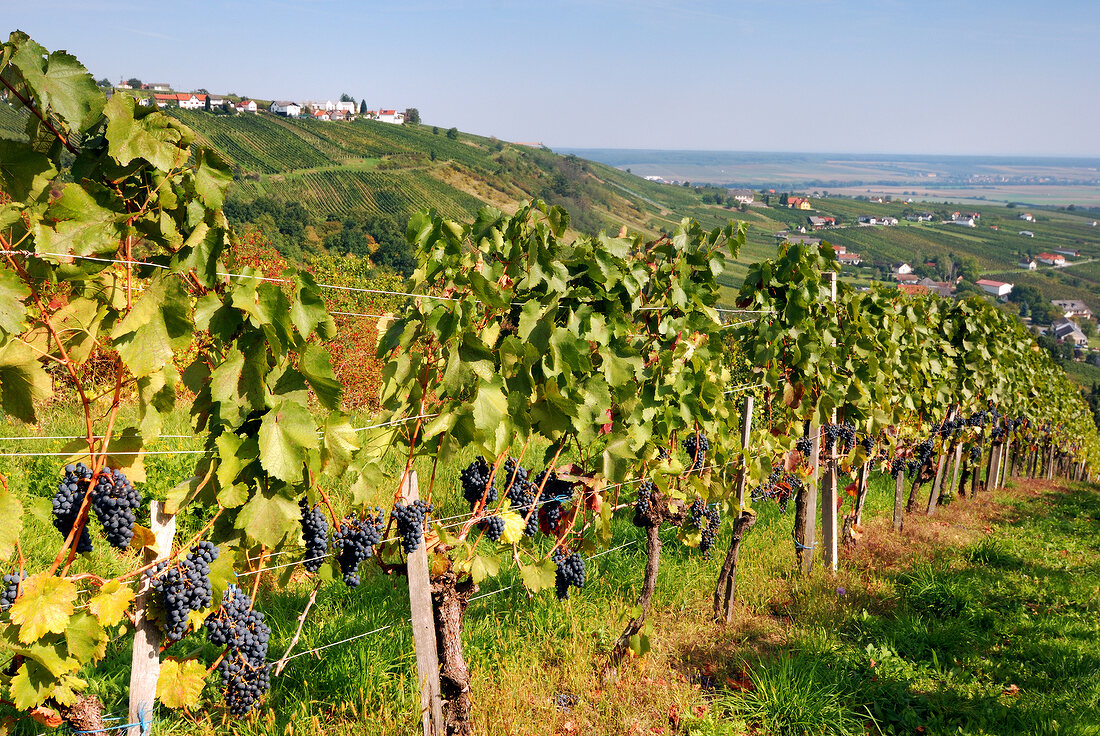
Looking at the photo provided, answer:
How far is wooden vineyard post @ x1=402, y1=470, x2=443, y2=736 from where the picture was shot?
2811 millimetres

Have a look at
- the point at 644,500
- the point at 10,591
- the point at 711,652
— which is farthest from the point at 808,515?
the point at 10,591

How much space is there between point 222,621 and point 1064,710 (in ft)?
14.5

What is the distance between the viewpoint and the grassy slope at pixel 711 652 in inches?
132

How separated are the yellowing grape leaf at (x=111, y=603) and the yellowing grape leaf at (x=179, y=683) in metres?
0.46

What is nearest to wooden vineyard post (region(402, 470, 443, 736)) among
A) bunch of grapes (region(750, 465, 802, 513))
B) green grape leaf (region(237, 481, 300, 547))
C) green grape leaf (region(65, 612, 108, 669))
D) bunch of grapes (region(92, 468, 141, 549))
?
green grape leaf (region(237, 481, 300, 547))

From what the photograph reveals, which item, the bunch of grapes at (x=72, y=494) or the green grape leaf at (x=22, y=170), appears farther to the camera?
the bunch of grapes at (x=72, y=494)

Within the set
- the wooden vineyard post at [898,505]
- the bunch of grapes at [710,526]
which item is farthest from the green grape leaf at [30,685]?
the wooden vineyard post at [898,505]

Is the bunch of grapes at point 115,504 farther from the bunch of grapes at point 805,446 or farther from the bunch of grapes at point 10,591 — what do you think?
the bunch of grapes at point 805,446

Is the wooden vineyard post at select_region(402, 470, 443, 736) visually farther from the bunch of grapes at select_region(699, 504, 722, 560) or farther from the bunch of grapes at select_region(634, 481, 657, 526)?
the bunch of grapes at select_region(699, 504, 722, 560)

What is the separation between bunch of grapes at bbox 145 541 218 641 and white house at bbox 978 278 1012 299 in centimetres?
10907

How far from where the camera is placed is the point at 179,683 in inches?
93.9

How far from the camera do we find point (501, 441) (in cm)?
287

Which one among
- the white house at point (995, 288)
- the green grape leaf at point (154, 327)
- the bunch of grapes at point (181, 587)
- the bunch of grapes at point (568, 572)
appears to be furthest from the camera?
the white house at point (995, 288)

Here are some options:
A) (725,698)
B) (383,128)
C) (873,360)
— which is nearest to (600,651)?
(725,698)
